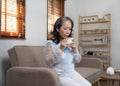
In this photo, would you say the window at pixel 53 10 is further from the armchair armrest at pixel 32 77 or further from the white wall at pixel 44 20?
the armchair armrest at pixel 32 77

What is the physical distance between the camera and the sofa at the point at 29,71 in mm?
1881

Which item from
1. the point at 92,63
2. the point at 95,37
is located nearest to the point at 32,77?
the point at 92,63

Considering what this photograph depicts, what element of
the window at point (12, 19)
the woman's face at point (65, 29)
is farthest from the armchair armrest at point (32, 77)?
the window at point (12, 19)

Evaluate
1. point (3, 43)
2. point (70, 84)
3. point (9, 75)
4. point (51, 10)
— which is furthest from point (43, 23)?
point (70, 84)

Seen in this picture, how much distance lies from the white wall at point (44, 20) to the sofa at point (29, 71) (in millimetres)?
324

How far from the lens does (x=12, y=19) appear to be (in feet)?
9.46

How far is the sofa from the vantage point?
6.17 ft

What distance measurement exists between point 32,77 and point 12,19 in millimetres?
1215

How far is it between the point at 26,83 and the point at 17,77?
0.13 metres

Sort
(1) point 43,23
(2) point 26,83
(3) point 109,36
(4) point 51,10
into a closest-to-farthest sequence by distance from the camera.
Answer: (2) point 26,83, (1) point 43,23, (4) point 51,10, (3) point 109,36

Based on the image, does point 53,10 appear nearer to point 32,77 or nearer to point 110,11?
point 110,11

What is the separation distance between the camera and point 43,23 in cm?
A: 359

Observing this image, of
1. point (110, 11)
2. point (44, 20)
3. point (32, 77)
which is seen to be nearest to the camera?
point (32, 77)

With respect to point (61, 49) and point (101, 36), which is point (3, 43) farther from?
point (101, 36)
